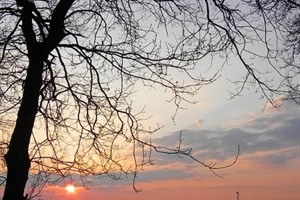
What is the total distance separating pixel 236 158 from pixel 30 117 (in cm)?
213

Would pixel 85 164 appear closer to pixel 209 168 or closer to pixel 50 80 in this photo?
pixel 50 80

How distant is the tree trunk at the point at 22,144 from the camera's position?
4324 millimetres

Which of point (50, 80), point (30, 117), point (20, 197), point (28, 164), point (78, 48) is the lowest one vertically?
point (20, 197)

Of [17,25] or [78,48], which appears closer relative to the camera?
[17,25]

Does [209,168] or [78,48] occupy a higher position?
[78,48]

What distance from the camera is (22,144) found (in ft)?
14.5

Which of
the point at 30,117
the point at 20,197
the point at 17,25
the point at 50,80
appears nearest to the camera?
the point at 20,197

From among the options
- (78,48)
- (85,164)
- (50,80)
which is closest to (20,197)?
(85,164)

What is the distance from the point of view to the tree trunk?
170 inches

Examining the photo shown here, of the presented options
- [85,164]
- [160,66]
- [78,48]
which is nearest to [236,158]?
[160,66]

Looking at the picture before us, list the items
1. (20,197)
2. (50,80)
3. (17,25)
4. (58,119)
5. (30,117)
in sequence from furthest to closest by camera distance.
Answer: (58,119) → (50,80) → (17,25) → (30,117) → (20,197)

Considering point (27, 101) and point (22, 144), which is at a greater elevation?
point (27, 101)

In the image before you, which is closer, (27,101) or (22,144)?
(22,144)

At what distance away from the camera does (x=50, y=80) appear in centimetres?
546
